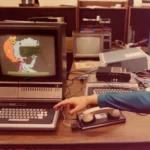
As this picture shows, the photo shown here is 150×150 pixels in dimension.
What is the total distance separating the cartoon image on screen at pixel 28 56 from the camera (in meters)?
1.31

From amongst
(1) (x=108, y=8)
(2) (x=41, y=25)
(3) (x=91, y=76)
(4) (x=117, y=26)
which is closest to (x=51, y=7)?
(1) (x=108, y=8)

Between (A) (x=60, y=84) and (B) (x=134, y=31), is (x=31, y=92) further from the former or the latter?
(B) (x=134, y=31)

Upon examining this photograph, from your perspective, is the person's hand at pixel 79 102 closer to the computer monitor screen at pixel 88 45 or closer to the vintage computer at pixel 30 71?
the vintage computer at pixel 30 71

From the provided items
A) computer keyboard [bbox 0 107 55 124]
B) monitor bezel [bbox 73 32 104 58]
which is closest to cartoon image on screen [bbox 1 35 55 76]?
computer keyboard [bbox 0 107 55 124]

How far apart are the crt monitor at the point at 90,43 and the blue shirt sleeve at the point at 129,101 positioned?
60.5 inches

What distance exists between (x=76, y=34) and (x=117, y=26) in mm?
1063

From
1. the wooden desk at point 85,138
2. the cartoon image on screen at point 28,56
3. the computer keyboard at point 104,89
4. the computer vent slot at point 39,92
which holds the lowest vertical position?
Result: the wooden desk at point 85,138

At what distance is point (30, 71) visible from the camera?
1372mm

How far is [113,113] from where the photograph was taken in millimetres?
1274

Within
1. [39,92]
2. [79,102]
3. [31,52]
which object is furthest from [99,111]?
[31,52]

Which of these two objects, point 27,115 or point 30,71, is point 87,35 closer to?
point 30,71

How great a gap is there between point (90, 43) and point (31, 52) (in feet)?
4.73

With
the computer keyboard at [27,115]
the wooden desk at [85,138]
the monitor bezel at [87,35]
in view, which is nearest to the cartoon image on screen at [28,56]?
the computer keyboard at [27,115]

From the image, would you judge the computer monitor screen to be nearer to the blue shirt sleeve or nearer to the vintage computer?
the vintage computer
